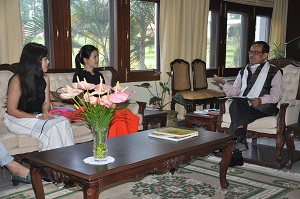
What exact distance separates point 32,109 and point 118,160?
1380mm

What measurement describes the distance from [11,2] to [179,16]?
266cm

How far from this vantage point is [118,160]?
2082 mm

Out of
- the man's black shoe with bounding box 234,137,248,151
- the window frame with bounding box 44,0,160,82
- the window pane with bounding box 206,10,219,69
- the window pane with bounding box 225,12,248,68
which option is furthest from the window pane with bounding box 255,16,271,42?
the man's black shoe with bounding box 234,137,248,151

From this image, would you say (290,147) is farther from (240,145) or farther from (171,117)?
(171,117)

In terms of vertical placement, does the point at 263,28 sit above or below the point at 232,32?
above

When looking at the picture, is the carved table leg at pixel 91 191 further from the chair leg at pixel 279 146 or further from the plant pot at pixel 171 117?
the plant pot at pixel 171 117

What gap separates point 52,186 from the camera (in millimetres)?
2945

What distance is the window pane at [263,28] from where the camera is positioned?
7.88 m

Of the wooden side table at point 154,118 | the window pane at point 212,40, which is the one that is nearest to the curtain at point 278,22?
the window pane at point 212,40

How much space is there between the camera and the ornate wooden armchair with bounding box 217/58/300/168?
3477 mm

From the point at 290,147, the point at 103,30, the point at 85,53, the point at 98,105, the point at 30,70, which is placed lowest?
the point at 290,147

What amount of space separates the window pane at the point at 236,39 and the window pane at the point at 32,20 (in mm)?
3860

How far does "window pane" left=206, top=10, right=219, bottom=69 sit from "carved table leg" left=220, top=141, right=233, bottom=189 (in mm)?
4101

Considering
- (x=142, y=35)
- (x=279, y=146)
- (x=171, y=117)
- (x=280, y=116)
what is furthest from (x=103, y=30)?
(x=279, y=146)
